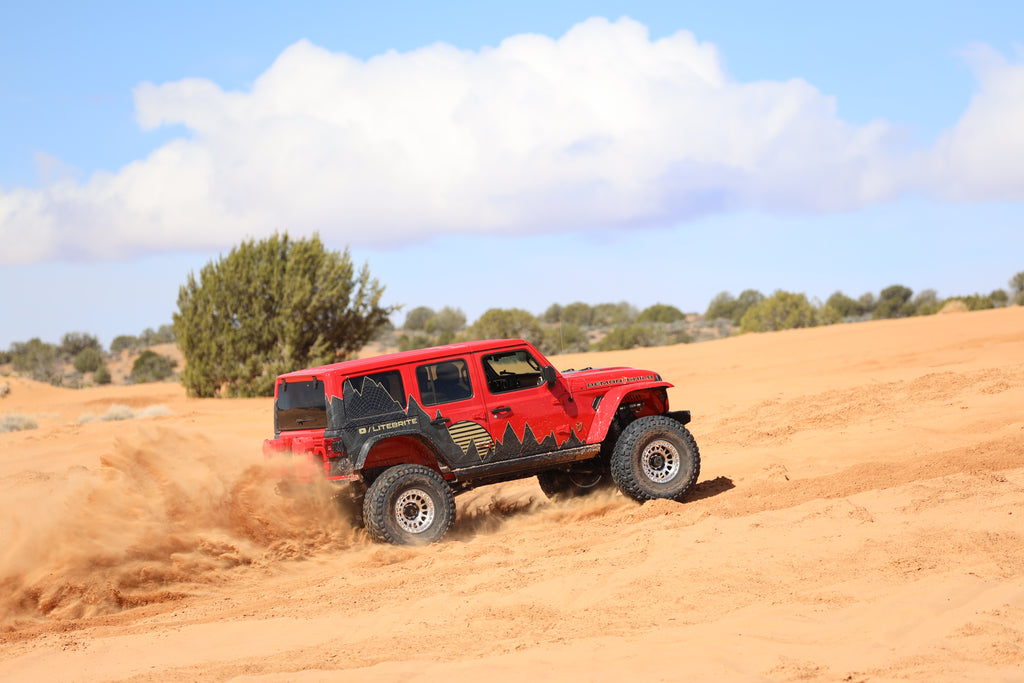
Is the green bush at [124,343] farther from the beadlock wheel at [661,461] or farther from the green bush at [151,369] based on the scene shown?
the beadlock wheel at [661,461]

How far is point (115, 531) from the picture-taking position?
738 cm

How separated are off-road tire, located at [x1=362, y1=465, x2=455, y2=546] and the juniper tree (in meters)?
19.2

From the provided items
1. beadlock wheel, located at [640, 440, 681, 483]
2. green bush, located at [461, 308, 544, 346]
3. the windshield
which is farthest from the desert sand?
green bush, located at [461, 308, 544, 346]

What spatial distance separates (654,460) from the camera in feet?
29.5

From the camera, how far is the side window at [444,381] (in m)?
8.21

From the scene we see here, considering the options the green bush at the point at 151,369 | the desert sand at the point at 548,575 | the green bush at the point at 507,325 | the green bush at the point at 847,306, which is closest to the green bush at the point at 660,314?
the green bush at the point at 847,306

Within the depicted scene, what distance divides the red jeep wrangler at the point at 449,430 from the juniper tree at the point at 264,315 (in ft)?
62.2

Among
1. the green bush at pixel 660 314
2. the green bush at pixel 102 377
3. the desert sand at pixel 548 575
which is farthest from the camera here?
the green bush at pixel 660 314

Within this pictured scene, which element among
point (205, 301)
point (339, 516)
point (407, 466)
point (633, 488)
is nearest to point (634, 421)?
point (633, 488)

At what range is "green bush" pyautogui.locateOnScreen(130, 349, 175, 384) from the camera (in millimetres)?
45625

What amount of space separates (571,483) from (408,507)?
2.33 meters

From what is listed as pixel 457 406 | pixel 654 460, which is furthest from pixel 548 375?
pixel 654 460

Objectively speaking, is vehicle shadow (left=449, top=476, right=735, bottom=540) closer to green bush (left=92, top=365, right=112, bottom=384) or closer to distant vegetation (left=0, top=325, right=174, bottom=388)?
distant vegetation (left=0, top=325, right=174, bottom=388)

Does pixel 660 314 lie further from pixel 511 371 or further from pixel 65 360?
pixel 511 371
